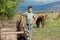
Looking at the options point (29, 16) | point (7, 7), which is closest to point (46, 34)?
point (7, 7)

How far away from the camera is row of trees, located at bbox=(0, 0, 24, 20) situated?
2159 centimetres

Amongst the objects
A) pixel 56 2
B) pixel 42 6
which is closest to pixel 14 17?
pixel 42 6

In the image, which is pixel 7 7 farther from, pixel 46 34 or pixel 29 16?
pixel 29 16

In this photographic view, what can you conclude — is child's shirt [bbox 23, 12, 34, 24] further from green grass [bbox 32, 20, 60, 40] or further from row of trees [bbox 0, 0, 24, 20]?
row of trees [bbox 0, 0, 24, 20]

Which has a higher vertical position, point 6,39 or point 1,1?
point 1,1

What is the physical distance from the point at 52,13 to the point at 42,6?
594 cm

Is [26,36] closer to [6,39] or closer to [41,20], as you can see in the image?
[6,39]

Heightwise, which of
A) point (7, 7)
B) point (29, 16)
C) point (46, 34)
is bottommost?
point (46, 34)

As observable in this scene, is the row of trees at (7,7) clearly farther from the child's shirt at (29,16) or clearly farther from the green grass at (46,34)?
the child's shirt at (29,16)

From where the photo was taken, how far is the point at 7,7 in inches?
853

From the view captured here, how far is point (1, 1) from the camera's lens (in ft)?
72.0

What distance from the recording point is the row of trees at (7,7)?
21.6m

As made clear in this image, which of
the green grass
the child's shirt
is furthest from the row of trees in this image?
the child's shirt

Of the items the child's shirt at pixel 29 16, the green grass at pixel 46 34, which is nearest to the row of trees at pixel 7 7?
the green grass at pixel 46 34
